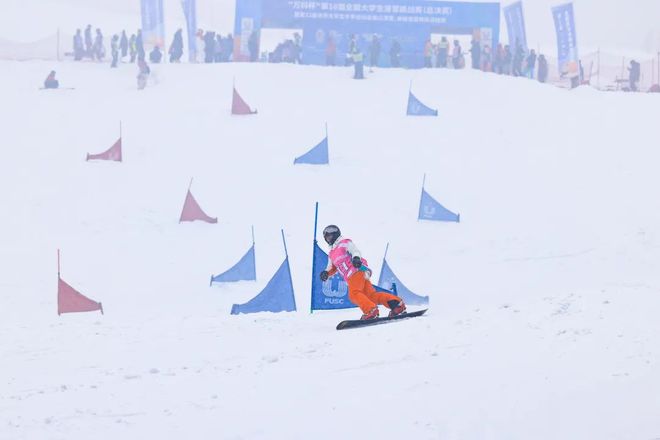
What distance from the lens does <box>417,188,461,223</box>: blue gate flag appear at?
17.1 meters

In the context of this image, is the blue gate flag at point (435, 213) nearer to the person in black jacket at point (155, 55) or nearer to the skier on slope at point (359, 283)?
the skier on slope at point (359, 283)

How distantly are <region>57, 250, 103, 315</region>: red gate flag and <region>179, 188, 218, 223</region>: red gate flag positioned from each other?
15.9 ft

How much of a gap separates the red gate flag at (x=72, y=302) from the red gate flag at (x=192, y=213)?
4837 millimetres

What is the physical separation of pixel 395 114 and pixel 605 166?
5289 millimetres

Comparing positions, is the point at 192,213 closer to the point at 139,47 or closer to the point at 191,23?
the point at 139,47

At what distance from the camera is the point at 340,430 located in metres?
5.36

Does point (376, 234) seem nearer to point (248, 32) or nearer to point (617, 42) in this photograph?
point (248, 32)

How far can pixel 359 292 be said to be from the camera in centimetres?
873

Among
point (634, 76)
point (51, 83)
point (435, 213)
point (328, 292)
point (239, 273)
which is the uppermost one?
point (634, 76)

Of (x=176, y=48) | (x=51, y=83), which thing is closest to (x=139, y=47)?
(x=176, y=48)

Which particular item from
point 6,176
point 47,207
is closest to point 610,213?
point 47,207

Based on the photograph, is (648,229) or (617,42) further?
(617,42)

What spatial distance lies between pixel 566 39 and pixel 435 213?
15516 millimetres

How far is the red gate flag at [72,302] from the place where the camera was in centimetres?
1176
